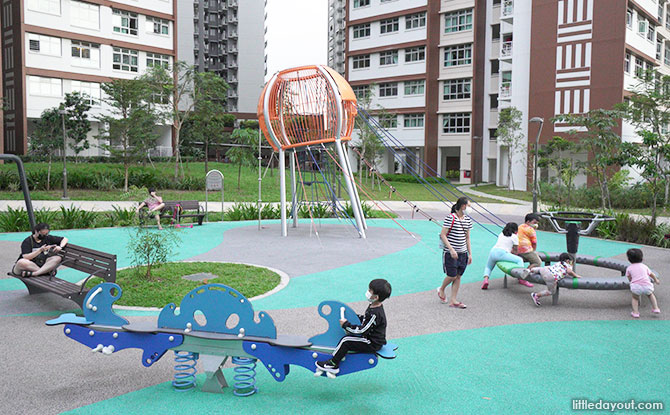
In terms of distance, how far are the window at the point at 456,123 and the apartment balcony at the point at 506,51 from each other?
698 cm

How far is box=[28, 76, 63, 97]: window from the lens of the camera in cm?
4050

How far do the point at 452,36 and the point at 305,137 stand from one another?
127 ft

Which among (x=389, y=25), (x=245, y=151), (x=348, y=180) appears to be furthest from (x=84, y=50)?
(x=348, y=180)

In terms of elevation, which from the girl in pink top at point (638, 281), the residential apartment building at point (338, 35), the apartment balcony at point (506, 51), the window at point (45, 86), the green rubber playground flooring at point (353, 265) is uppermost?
the residential apartment building at point (338, 35)

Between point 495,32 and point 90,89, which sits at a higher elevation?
point 495,32

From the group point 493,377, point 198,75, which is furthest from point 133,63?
point 493,377

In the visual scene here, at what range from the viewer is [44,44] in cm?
4050

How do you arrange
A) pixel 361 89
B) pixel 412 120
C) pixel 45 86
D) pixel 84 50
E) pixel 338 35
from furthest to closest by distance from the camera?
pixel 338 35 < pixel 361 89 < pixel 412 120 < pixel 84 50 < pixel 45 86

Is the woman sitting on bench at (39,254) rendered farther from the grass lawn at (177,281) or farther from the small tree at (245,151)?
the small tree at (245,151)

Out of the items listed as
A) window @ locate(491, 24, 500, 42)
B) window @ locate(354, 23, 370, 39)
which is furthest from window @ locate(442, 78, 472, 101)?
window @ locate(354, 23, 370, 39)

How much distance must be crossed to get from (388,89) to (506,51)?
12574 millimetres

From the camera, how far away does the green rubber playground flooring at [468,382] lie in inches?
206

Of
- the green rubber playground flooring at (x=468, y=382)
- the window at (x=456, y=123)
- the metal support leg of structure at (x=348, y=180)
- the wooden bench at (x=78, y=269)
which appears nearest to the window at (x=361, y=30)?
the window at (x=456, y=123)

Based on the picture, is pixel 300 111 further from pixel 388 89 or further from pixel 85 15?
pixel 388 89
